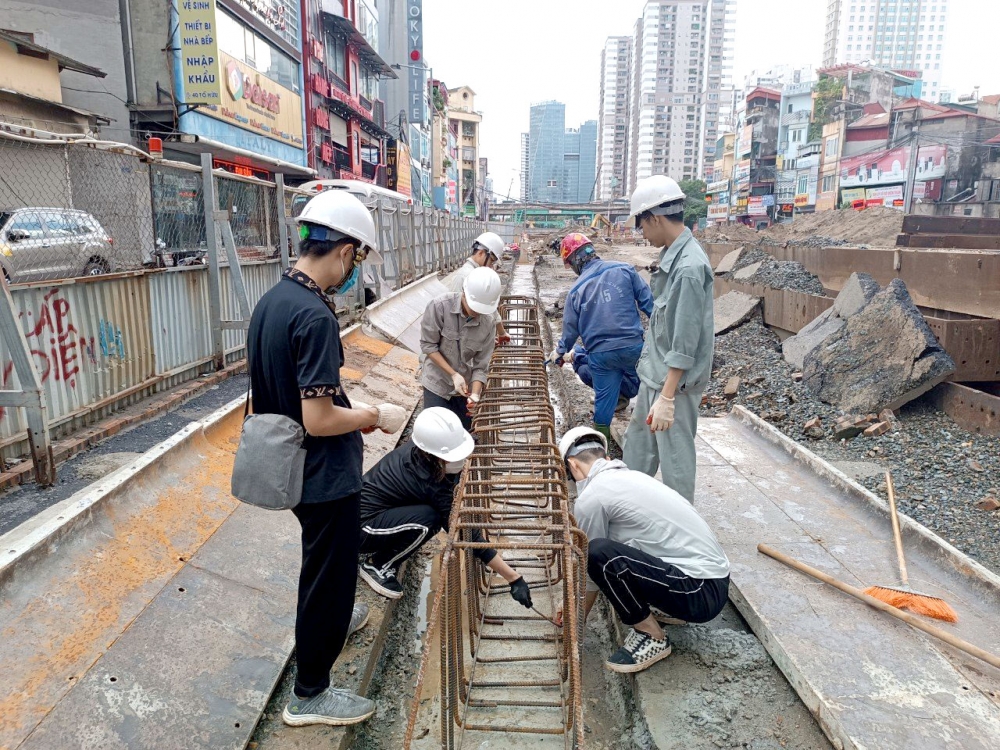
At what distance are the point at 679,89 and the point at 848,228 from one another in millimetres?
113434

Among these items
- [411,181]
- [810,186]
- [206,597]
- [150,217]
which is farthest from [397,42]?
[206,597]

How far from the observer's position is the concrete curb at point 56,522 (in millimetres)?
2611

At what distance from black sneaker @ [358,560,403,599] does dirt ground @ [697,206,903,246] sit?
22321 millimetres

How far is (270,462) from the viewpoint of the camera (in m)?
2.21

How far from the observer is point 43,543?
9.03ft

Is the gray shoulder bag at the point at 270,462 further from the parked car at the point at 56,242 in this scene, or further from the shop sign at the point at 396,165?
the shop sign at the point at 396,165

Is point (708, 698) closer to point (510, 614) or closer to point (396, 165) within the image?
point (510, 614)

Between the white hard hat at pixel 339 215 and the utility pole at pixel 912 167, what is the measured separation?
157 feet

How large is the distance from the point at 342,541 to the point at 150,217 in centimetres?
435

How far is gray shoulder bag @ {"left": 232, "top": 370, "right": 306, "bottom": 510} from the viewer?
221cm

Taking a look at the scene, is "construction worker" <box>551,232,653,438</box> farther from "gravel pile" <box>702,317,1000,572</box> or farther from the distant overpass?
the distant overpass

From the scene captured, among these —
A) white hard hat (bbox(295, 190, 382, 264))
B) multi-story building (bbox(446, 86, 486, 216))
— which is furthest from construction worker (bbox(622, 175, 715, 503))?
multi-story building (bbox(446, 86, 486, 216))

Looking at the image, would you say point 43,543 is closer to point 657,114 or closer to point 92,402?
point 92,402

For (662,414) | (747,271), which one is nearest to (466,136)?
(747,271)
